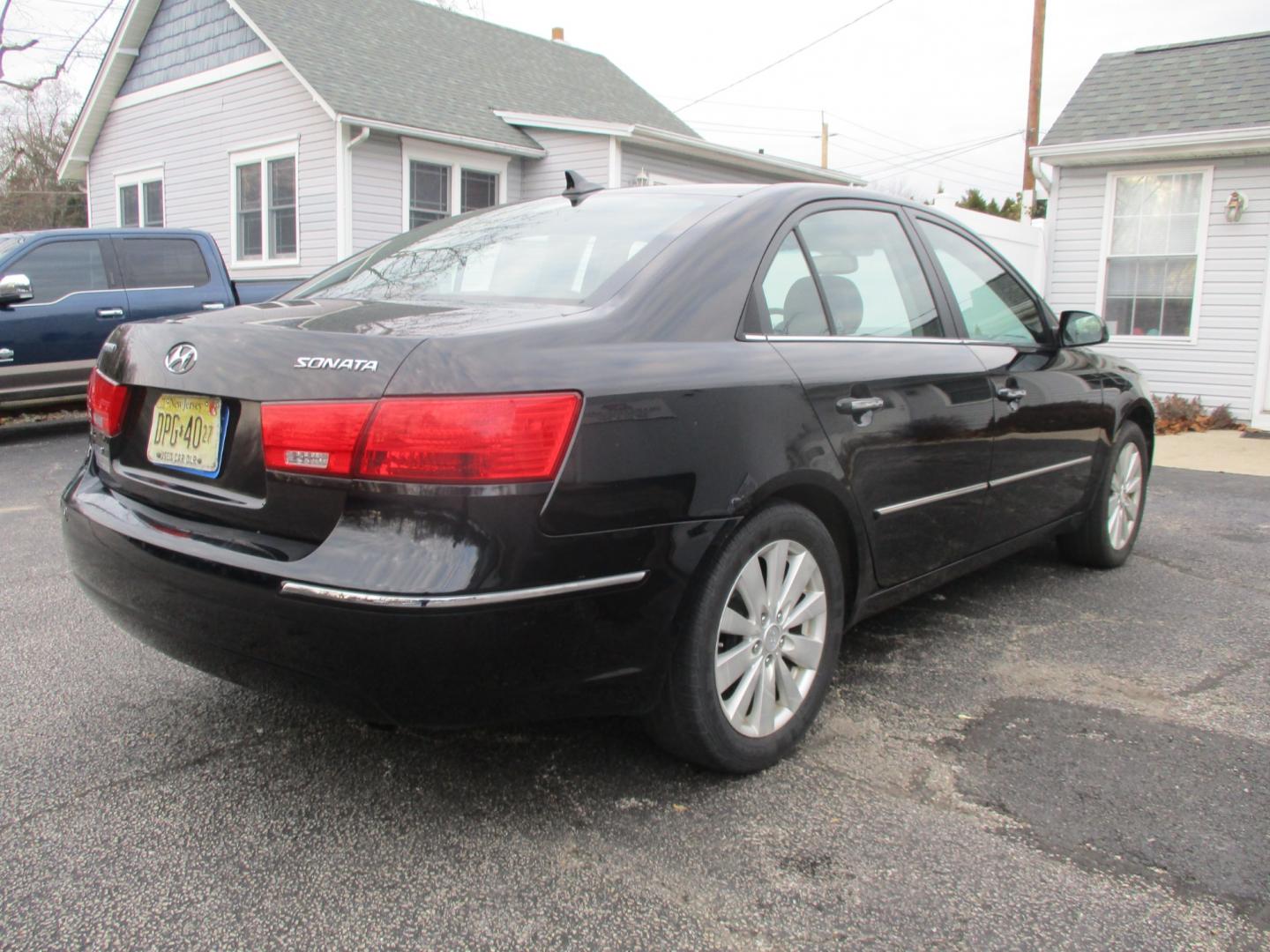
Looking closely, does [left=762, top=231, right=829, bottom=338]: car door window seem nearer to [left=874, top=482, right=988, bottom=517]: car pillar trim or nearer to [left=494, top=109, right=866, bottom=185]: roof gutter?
[left=874, top=482, right=988, bottom=517]: car pillar trim

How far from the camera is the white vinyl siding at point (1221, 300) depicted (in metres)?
11.0

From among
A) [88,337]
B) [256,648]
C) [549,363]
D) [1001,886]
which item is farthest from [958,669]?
[88,337]

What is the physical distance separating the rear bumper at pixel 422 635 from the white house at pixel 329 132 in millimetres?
12002

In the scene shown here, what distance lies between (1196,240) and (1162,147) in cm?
107

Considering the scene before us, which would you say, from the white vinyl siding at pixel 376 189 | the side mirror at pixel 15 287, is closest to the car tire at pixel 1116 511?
the side mirror at pixel 15 287

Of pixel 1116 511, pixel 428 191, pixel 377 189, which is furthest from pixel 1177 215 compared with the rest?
pixel 377 189

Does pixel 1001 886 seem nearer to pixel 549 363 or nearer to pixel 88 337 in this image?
pixel 549 363

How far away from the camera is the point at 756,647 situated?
2.69m

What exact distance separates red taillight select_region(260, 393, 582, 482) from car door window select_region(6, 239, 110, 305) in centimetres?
811

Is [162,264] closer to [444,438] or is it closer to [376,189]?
[376,189]

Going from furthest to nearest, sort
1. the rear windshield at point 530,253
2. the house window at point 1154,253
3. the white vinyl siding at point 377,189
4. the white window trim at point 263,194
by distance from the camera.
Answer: the white window trim at point 263,194 → the white vinyl siding at point 377,189 → the house window at point 1154,253 → the rear windshield at point 530,253

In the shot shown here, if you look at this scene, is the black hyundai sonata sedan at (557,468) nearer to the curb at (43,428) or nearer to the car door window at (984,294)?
the car door window at (984,294)

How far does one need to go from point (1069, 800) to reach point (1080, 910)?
51 cm

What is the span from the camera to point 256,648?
2285 mm
